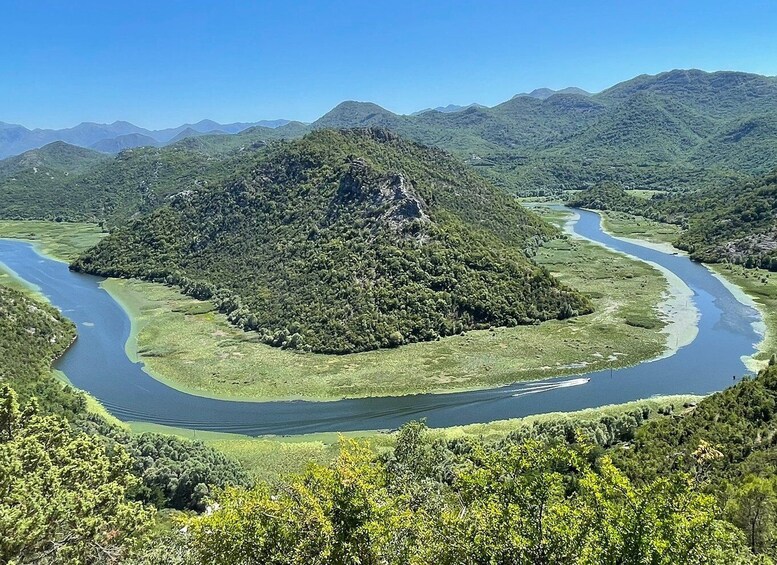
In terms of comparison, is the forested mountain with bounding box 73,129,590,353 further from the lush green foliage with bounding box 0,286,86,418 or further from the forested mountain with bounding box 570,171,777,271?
the forested mountain with bounding box 570,171,777,271

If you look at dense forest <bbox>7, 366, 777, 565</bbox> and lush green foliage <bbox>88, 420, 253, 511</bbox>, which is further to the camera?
lush green foliage <bbox>88, 420, 253, 511</bbox>

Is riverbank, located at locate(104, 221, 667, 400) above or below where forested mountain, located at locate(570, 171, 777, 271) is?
below

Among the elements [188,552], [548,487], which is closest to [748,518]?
[548,487]

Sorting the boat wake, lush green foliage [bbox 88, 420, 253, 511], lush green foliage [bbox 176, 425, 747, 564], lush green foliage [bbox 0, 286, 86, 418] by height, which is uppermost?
lush green foliage [bbox 176, 425, 747, 564]

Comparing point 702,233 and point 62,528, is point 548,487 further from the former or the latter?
point 702,233

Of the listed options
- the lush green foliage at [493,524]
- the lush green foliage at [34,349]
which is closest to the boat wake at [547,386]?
the lush green foliage at [493,524]

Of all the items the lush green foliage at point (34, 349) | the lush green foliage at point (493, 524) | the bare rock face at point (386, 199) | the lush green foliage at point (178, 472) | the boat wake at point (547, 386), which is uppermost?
the bare rock face at point (386, 199)

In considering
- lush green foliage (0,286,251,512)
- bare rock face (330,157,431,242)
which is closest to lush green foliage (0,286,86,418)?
lush green foliage (0,286,251,512)

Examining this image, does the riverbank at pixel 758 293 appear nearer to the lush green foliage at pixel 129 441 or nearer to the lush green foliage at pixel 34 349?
the lush green foliage at pixel 129 441
